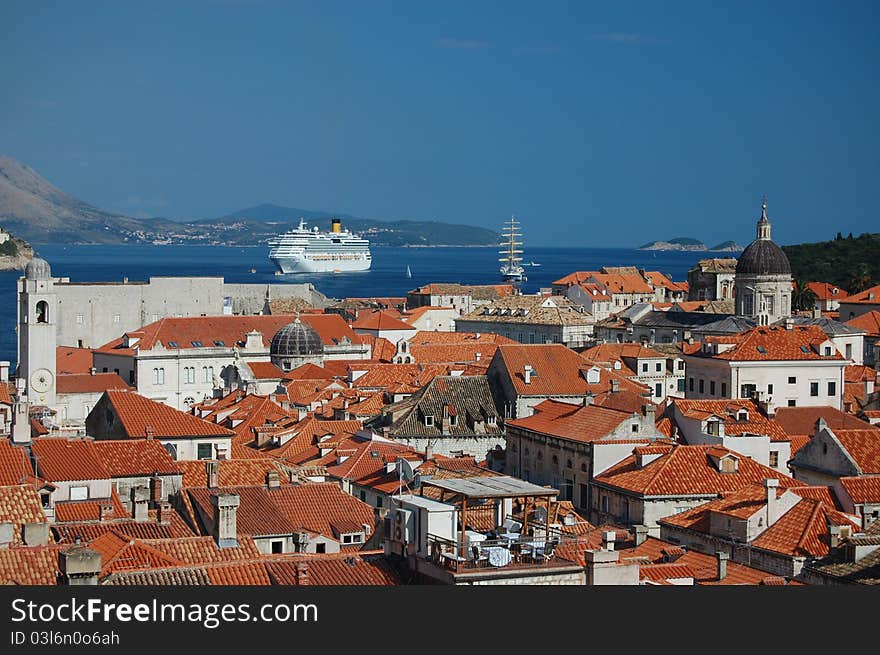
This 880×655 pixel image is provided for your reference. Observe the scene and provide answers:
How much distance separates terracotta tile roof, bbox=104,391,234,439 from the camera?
42906 millimetres

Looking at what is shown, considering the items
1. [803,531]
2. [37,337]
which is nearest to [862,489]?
[803,531]

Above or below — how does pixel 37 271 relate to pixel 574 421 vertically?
above

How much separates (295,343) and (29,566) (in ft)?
175

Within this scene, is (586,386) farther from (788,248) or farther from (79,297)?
(788,248)

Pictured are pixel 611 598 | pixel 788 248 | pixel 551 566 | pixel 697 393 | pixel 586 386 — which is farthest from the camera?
pixel 788 248

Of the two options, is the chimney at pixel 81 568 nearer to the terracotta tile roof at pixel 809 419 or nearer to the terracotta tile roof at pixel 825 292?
the terracotta tile roof at pixel 809 419

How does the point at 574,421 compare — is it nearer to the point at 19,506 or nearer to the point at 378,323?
the point at 19,506

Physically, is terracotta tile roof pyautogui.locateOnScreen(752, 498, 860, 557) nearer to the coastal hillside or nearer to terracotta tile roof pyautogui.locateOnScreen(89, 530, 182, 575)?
terracotta tile roof pyautogui.locateOnScreen(89, 530, 182, 575)

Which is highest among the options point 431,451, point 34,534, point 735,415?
point 34,534

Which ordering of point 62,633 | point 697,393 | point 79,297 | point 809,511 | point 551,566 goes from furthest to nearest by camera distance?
point 79,297 < point 697,393 < point 809,511 < point 551,566 < point 62,633

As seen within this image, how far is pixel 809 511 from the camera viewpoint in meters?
30.7

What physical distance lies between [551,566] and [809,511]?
1236cm

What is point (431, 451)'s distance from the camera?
162 feet

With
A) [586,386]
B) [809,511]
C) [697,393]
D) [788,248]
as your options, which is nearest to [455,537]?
[809,511]
